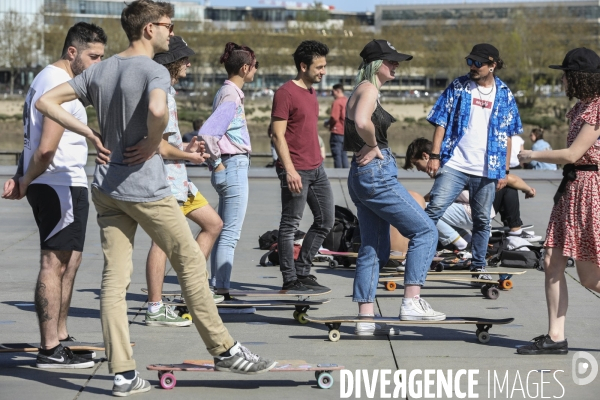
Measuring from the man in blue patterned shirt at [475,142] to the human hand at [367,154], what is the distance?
6.34 feet

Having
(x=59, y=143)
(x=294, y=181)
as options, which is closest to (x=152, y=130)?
(x=59, y=143)

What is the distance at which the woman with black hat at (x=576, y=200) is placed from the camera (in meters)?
5.82

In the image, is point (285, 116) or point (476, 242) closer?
point (285, 116)

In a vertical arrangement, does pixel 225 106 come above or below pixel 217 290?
above

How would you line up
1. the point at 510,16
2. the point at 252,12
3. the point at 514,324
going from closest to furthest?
the point at 514,324
the point at 510,16
the point at 252,12

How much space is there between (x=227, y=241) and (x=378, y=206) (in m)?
1.41

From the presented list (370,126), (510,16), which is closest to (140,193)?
(370,126)

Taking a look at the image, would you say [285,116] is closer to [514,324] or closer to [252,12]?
[514,324]

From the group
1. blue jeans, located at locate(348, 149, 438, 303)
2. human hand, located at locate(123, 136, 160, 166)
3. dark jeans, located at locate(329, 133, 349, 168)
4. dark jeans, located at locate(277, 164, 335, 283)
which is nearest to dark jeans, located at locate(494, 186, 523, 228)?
dark jeans, located at locate(277, 164, 335, 283)

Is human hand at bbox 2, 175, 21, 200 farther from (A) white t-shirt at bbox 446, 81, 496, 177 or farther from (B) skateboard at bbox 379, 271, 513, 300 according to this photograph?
(A) white t-shirt at bbox 446, 81, 496, 177

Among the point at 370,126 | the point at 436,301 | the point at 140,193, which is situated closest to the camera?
the point at 140,193

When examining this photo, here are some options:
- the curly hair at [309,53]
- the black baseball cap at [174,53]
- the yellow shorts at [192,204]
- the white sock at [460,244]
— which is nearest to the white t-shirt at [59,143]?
the black baseball cap at [174,53]

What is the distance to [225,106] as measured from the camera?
7000mm

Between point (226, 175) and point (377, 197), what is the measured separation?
1.36 metres
